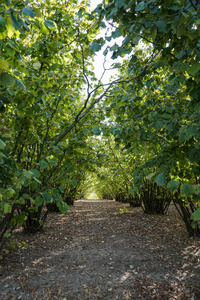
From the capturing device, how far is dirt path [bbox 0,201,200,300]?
327 centimetres

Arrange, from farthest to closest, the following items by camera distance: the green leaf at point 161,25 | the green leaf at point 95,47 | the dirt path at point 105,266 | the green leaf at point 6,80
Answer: the dirt path at point 105,266, the green leaf at point 95,47, the green leaf at point 161,25, the green leaf at point 6,80

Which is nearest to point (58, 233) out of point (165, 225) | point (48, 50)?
point (165, 225)

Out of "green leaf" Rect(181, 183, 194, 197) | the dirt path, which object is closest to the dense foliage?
"green leaf" Rect(181, 183, 194, 197)

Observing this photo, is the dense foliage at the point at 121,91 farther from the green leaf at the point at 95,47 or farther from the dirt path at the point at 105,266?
the dirt path at the point at 105,266

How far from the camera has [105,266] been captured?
4.15m

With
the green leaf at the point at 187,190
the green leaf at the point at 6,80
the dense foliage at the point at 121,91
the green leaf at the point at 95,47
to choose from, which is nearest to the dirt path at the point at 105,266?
the dense foliage at the point at 121,91

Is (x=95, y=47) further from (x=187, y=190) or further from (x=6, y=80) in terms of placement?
(x=187, y=190)

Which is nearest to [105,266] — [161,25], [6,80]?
[6,80]

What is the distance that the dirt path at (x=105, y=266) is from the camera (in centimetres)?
327

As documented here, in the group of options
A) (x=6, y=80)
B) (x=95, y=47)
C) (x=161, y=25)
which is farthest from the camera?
(x=95, y=47)

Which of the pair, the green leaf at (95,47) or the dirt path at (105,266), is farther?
the dirt path at (105,266)

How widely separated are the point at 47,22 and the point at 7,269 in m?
4.36

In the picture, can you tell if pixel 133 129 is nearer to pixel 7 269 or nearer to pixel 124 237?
pixel 7 269

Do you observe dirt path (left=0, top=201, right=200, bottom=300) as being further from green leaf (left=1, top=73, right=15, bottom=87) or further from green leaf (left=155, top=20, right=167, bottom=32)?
green leaf (left=155, top=20, right=167, bottom=32)
